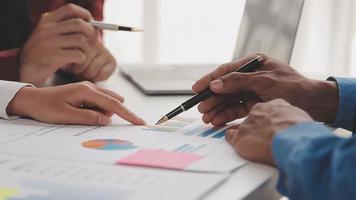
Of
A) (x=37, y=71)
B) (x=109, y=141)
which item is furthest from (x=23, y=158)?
(x=37, y=71)

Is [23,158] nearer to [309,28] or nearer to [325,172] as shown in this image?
[325,172]

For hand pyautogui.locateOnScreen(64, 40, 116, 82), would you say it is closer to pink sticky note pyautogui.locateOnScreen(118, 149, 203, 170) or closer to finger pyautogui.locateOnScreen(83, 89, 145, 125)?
finger pyautogui.locateOnScreen(83, 89, 145, 125)

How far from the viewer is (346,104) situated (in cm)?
94

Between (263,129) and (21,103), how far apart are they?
16.1 inches

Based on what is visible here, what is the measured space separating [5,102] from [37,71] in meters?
0.28

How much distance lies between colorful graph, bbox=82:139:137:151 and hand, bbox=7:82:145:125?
111mm

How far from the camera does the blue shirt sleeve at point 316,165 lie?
589mm

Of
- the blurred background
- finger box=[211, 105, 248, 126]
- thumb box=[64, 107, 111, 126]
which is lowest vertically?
the blurred background

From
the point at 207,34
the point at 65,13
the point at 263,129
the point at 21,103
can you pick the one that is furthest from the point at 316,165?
the point at 207,34

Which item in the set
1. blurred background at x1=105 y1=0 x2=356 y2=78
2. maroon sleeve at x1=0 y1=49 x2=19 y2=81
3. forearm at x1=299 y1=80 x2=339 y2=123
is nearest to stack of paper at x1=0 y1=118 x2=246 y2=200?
forearm at x1=299 y1=80 x2=339 y2=123

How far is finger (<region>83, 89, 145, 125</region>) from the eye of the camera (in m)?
0.91

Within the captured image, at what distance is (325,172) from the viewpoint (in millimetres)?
606

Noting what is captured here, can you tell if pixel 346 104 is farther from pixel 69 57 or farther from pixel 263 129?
pixel 69 57

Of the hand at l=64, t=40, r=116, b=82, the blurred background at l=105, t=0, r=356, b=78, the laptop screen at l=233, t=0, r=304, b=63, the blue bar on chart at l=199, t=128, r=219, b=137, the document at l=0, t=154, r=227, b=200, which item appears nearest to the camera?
the document at l=0, t=154, r=227, b=200
